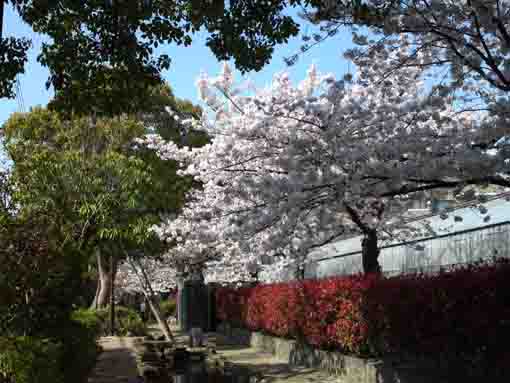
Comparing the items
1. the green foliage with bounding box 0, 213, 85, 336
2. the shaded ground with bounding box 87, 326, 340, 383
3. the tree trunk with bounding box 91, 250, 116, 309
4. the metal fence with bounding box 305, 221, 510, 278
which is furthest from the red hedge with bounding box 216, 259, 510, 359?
the tree trunk with bounding box 91, 250, 116, 309

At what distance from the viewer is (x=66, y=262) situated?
9.67 meters

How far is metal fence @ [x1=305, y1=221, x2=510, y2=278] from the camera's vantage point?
15539 mm

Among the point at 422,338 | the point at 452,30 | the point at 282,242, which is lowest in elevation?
the point at 422,338

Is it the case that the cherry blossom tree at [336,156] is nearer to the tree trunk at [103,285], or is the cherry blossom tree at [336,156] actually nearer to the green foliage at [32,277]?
the green foliage at [32,277]

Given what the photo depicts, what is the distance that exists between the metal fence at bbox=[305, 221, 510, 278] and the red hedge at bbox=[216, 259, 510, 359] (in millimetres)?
1410

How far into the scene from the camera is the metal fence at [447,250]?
15539 mm

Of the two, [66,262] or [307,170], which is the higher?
[307,170]

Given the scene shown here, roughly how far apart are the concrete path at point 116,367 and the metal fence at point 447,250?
260 inches

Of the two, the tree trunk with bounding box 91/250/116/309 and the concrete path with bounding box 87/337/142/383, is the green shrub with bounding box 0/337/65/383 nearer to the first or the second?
the concrete path with bounding box 87/337/142/383

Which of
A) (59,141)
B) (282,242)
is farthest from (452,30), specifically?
(59,141)

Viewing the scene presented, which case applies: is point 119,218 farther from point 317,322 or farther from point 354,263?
point 354,263

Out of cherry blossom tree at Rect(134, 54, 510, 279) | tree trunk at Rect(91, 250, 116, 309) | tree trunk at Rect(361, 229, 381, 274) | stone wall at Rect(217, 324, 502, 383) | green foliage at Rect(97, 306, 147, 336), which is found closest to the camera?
cherry blossom tree at Rect(134, 54, 510, 279)

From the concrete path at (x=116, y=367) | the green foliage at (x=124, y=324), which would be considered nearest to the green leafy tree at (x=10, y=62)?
the concrete path at (x=116, y=367)

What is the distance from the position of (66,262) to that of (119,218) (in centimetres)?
702
